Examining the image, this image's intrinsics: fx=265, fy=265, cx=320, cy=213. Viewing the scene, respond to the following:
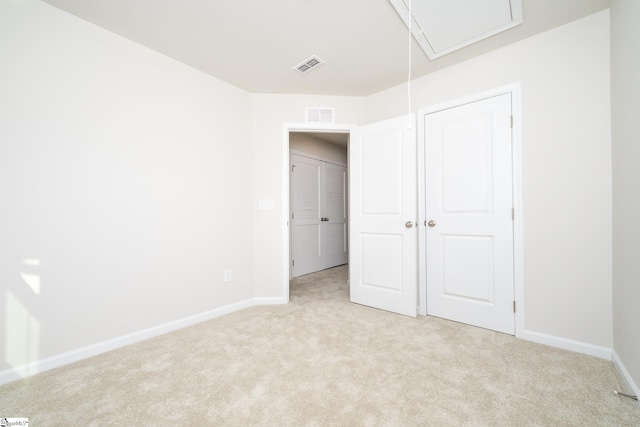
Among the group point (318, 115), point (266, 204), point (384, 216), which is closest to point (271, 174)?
point (266, 204)

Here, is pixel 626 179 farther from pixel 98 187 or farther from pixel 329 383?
pixel 98 187

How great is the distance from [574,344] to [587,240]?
0.76 metres

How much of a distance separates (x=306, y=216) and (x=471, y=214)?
2.77m

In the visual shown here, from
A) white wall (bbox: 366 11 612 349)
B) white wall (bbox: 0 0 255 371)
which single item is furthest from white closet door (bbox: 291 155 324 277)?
white wall (bbox: 366 11 612 349)

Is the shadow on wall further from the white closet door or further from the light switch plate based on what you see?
the white closet door

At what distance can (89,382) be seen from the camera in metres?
1.61

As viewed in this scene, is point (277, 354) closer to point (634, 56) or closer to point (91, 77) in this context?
point (91, 77)

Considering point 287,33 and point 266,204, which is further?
point 266,204

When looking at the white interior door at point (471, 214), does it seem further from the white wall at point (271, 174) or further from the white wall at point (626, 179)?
the white wall at point (271, 174)

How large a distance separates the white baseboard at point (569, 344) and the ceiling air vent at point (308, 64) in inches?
115

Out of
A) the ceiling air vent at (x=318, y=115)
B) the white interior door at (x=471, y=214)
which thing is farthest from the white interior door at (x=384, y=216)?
the ceiling air vent at (x=318, y=115)

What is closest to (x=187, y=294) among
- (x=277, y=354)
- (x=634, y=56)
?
(x=277, y=354)

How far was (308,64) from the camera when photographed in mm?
2529

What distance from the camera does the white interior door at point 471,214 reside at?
2.24m
